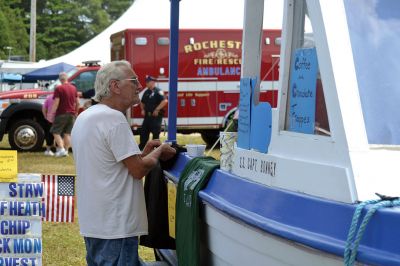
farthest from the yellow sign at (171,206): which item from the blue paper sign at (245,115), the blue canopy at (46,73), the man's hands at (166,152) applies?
the blue canopy at (46,73)

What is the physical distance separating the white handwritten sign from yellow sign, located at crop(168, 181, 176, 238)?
0.92 metres

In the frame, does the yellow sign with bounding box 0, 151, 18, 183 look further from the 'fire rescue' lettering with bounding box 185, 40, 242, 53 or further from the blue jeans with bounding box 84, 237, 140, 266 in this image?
the 'fire rescue' lettering with bounding box 185, 40, 242, 53

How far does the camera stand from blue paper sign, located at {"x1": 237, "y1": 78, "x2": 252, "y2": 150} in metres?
3.21

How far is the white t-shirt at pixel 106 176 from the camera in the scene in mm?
3500

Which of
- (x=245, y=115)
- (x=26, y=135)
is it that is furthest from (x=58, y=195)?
(x=26, y=135)

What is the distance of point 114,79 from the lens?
360 centimetres

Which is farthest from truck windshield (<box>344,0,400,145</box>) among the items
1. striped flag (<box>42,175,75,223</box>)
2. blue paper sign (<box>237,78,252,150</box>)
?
striped flag (<box>42,175,75,223</box>)

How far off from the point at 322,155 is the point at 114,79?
1.43 meters

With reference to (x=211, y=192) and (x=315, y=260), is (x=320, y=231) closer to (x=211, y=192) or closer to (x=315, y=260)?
(x=315, y=260)

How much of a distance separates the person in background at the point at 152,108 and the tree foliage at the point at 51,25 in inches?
1242

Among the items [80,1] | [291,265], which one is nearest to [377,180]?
[291,265]

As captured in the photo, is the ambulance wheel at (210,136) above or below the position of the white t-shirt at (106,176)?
below

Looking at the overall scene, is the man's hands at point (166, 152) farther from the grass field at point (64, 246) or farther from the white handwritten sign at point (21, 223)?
the white handwritten sign at point (21, 223)

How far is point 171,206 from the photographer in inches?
164
